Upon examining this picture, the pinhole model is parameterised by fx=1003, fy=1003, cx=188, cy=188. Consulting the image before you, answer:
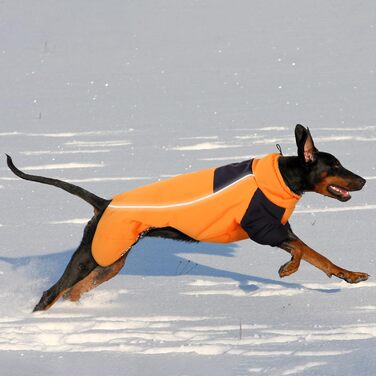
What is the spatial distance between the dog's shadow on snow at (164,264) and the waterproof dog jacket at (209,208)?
0.56 m

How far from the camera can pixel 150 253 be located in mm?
6902

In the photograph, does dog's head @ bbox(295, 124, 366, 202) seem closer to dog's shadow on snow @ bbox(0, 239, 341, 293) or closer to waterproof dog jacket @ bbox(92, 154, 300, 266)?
waterproof dog jacket @ bbox(92, 154, 300, 266)

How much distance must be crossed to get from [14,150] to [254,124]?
2607 millimetres

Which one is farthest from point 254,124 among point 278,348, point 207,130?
point 278,348

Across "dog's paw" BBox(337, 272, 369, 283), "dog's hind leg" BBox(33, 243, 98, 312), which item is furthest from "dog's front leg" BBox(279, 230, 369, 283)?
"dog's hind leg" BBox(33, 243, 98, 312)

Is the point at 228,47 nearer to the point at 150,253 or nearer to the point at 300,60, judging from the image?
the point at 300,60

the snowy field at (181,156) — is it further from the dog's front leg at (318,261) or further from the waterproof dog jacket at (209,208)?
the waterproof dog jacket at (209,208)

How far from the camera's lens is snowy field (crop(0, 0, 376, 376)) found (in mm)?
4988

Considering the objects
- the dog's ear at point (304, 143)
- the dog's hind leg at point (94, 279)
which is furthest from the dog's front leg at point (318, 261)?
the dog's hind leg at point (94, 279)

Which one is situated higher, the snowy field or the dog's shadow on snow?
the snowy field

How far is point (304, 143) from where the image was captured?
565cm

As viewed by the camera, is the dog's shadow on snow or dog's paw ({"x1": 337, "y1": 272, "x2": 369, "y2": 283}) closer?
dog's paw ({"x1": 337, "y1": 272, "x2": 369, "y2": 283})

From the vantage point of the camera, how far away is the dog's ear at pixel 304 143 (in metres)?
5.64

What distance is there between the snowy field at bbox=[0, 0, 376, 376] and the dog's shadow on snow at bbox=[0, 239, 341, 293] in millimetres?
20
